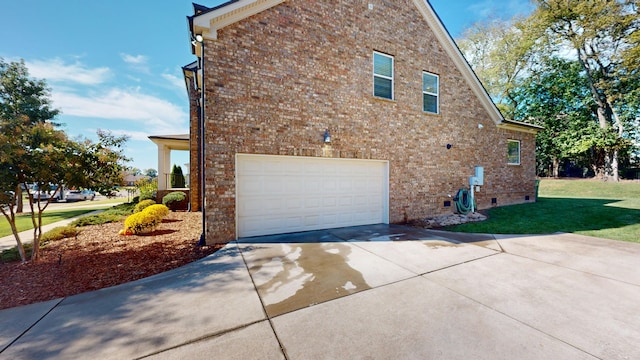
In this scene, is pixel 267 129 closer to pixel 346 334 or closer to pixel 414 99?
pixel 346 334

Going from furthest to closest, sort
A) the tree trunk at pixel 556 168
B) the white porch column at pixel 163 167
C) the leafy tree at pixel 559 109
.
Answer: the tree trunk at pixel 556 168 → the leafy tree at pixel 559 109 → the white porch column at pixel 163 167

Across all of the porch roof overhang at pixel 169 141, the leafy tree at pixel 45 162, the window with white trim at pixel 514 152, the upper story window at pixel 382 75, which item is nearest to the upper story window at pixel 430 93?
Answer: the upper story window at pixel 382 75

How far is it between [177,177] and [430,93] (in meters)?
16.0

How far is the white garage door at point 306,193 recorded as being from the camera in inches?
248

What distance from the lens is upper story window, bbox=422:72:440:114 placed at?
9.28 meters

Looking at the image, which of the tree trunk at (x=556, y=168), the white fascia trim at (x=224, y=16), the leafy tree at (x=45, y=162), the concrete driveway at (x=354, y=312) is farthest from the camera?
the tree trunk at (x=556, y=168)

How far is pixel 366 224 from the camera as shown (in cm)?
810

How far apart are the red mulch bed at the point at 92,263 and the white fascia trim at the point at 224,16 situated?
5.04m

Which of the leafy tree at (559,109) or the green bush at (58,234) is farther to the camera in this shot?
the leafy tree at (559,109)

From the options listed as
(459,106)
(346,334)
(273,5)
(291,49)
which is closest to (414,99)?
(459,106)

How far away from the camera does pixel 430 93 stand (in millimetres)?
9383

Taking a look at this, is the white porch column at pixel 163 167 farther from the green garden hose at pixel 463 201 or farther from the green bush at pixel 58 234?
the green garden hose at pixel 463 201

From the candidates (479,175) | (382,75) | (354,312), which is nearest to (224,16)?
(382,75)

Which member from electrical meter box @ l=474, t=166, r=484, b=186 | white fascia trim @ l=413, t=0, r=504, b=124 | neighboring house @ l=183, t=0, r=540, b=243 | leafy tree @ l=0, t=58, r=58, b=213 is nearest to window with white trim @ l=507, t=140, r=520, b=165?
white fascia trim @ l=413, t=0, r=504, b=124
